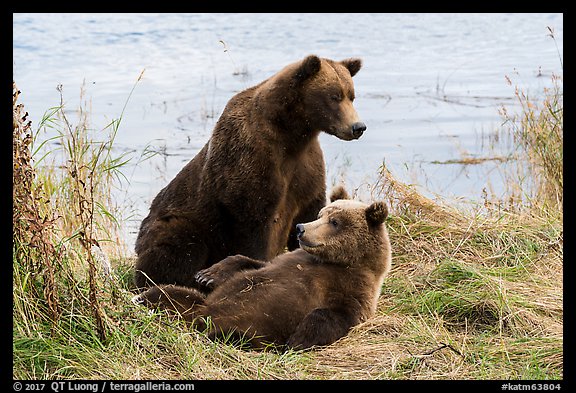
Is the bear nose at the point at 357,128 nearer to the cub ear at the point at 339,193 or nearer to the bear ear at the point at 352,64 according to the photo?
the cub ear at the point at 339,193

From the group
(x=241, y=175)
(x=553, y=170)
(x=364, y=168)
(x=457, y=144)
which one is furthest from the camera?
(x=457, y=144)

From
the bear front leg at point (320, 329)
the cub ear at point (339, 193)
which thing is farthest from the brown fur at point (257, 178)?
the bear front leg at point (320, 329)

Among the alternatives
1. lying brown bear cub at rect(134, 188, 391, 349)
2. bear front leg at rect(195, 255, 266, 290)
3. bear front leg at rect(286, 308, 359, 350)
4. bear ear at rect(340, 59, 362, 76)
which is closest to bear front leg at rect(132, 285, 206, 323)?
lying brown bear cub at rect(134, 188, 391, 349)

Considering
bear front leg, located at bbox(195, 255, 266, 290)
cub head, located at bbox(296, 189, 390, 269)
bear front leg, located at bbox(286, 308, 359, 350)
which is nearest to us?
bear front leg, located at bbox(286, 308, 359, 350)

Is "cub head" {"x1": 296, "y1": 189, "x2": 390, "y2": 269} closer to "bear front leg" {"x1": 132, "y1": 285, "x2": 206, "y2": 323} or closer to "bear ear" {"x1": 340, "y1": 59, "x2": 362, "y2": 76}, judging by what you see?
"bear front leg" {"x1": 132, "y1": 285, "x2": 206, "y2": 323}

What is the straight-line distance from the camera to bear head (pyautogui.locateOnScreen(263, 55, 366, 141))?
681 cm

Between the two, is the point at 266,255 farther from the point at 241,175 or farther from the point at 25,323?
the point at 25,323

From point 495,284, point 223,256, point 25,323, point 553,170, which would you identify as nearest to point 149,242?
point 223,256

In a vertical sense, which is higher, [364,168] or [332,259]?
[332,259]

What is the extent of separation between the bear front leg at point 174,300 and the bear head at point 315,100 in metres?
1.55

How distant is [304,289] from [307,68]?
5.75 ft

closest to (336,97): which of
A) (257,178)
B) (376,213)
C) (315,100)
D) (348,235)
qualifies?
(315,100)

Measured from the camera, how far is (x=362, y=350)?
18.7 feet
